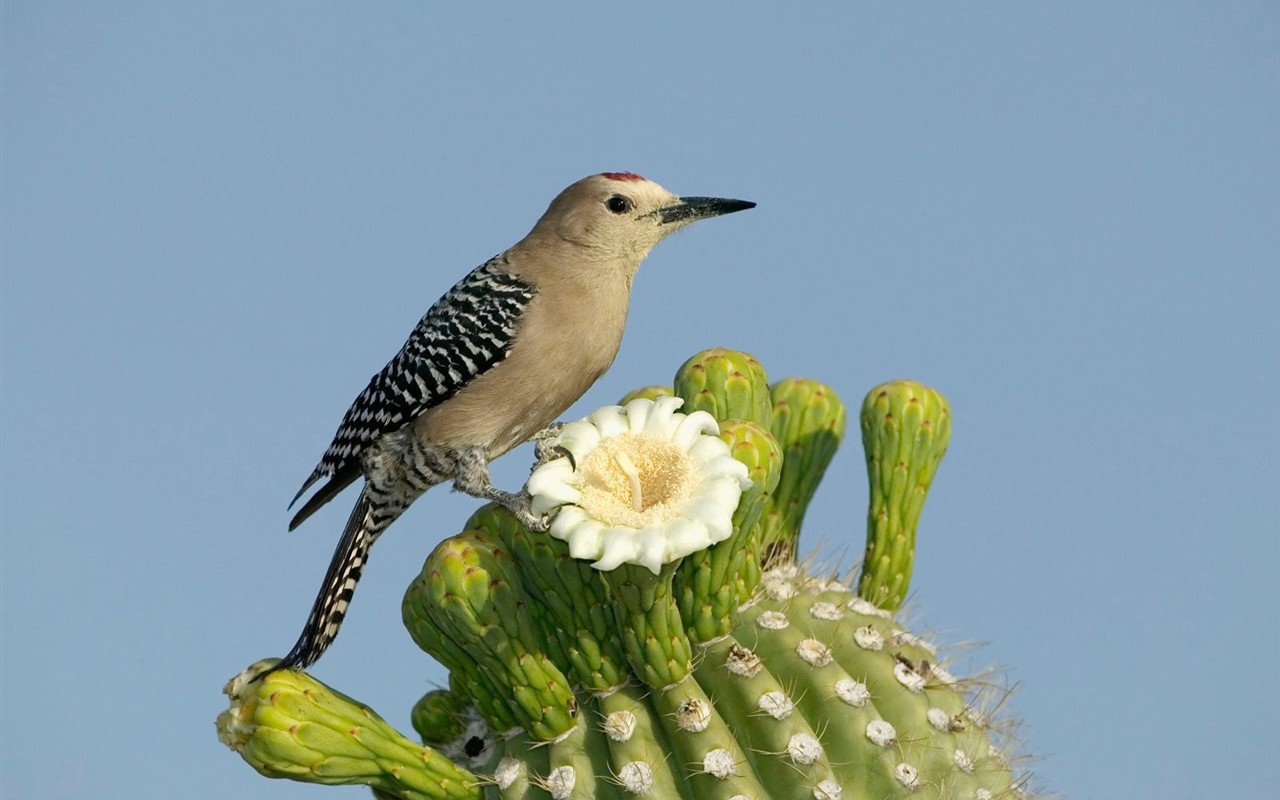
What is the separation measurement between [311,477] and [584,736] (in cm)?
195

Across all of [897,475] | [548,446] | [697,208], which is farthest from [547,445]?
[697,208]

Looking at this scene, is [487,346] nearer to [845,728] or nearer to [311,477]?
[311,477]

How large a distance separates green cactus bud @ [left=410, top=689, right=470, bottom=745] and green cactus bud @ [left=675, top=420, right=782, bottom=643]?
804mm

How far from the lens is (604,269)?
197 inches

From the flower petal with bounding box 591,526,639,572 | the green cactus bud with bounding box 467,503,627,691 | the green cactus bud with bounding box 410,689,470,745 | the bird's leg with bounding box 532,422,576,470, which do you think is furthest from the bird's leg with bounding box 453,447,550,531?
the flower petal with bounding box 591,526,639,572

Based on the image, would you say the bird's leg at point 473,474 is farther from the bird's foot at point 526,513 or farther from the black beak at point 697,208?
the black beak at point 697,208

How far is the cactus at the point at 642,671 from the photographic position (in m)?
3.27

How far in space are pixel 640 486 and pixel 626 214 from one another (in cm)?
187

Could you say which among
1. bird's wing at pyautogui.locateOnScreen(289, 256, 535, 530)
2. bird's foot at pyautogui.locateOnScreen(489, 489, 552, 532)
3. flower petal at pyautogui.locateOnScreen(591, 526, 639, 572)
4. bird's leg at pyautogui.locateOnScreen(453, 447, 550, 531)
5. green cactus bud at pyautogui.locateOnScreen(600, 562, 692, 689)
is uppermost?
bird's wing at pyautogui.locateOnScreen(289, 256, 535, 530)

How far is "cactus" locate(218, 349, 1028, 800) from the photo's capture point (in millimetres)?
3268

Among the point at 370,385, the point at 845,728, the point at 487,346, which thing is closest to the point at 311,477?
the point at 370,385

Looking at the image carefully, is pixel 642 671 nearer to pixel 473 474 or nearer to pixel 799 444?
pixel 799 444

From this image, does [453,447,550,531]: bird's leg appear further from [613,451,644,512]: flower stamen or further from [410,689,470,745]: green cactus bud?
[613,451,644,512]: flower stamen

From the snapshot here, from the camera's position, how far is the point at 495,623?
3.33 m
